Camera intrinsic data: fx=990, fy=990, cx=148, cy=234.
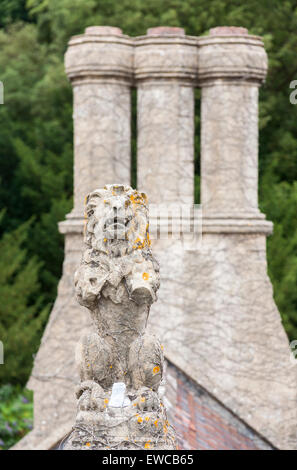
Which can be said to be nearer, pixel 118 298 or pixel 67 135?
pixel 118 298

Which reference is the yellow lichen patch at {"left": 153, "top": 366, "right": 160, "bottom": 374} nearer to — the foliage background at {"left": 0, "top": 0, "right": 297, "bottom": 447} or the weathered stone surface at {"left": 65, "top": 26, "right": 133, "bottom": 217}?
the weathered stone surface at {"left": 65, "top": 26, "right": 133, "bottom": 217}

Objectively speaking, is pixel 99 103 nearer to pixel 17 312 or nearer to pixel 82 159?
pixel 82 159

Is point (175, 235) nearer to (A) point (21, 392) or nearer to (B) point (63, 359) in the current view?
(B) point (63, 359)

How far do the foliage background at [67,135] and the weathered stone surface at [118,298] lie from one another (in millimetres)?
8954

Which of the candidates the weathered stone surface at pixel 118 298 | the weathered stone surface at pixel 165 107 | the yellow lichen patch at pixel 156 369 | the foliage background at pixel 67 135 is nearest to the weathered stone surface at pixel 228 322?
the weathered stone surface at pixel 165 107

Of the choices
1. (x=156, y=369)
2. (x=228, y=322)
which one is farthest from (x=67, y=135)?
(x=156, y=369)

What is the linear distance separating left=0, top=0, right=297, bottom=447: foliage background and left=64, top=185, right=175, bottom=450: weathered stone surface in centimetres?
895

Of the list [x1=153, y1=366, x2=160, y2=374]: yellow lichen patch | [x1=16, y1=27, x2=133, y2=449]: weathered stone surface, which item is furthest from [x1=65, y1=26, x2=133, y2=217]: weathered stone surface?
[x1=153, y1=366, x2=160, y2=374]: yellow lichen patch

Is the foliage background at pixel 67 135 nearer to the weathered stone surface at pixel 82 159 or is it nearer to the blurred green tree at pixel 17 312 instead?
the blurred green tree at pixel 17 312

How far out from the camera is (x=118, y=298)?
5227 millimetres

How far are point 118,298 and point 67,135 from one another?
12.1m

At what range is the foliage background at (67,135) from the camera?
14.9 meters

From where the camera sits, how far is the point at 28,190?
16125 mm
